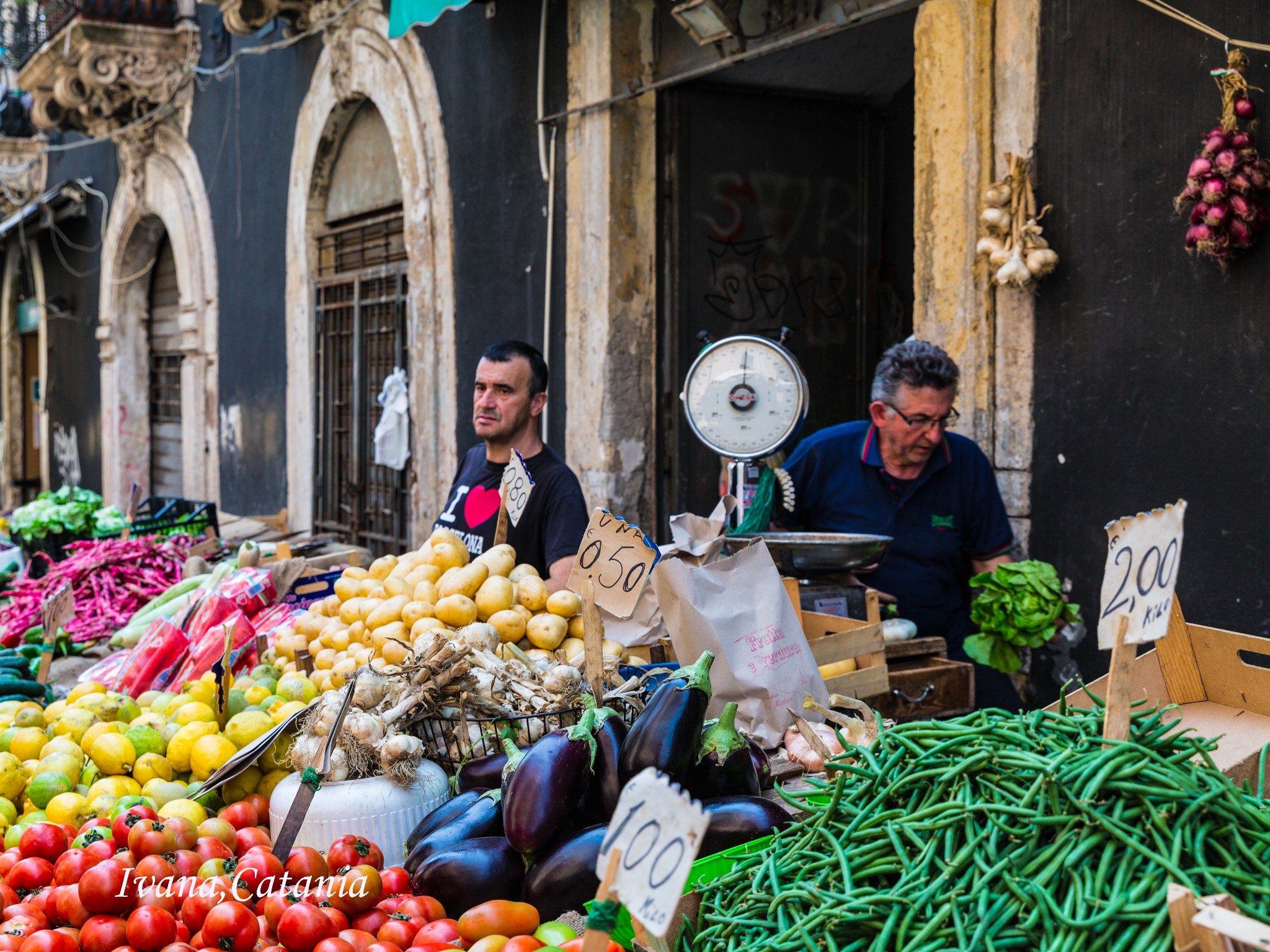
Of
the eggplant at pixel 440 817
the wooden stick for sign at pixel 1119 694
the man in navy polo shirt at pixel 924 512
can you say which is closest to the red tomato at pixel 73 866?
the eggplant at pixel 440 817

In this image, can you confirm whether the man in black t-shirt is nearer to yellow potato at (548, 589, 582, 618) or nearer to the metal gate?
yellow potato at (548, 589, 582, 618)

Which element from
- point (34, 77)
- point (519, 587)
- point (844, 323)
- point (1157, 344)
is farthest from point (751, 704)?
point (34, 77)

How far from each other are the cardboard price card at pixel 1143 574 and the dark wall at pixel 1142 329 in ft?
6.29

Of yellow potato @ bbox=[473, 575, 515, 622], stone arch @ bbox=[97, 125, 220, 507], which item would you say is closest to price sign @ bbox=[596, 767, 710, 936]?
yellow potato @ bbox=[473, 575, 515, 622]

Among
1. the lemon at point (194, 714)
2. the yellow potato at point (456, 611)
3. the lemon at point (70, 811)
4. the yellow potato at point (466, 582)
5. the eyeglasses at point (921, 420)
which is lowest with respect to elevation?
the lemon at point (70, 811)

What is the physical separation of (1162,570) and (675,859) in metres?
0.81

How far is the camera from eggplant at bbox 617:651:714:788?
1940 mm

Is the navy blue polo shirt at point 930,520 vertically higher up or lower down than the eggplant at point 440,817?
higher up

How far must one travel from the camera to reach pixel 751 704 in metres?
2.48

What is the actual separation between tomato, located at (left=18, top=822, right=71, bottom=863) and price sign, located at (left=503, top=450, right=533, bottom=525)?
1403mm

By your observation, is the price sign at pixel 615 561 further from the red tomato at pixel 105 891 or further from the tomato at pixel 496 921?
the red tomato at pixel 105 891

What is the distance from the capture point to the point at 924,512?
3.69 m

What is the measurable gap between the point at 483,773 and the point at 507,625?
663mm

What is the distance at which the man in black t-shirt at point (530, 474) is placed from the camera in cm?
373
